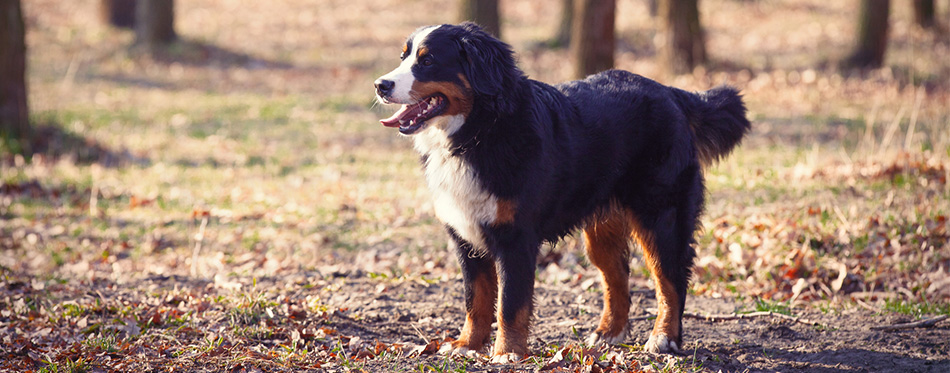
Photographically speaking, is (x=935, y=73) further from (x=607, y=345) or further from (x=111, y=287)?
(x=111, y=287)

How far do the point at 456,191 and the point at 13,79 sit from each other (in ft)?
27.2

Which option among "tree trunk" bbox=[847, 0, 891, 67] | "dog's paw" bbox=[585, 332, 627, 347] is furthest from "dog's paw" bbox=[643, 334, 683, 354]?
"tree trunk" bbox=[847, 0, 891, 67]

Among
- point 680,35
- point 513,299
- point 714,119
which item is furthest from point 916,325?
point 680,35

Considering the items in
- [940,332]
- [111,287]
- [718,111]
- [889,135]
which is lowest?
[111,287]

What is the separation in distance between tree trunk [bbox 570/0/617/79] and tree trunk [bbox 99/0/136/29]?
14716 millimetres

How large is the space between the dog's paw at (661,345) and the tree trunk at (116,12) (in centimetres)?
1987

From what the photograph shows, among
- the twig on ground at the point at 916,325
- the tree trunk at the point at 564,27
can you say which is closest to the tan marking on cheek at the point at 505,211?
the twig on ground at the point at 916,325

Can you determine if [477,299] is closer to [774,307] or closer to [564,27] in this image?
[774,307]

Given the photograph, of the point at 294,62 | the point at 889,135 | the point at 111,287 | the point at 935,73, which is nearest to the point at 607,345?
the point at 111,287

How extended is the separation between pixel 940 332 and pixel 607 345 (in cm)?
202

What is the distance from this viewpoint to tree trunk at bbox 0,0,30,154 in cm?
984

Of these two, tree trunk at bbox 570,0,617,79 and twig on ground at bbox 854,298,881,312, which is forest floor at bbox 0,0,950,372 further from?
tree trunk at bbox 570,0,617,79

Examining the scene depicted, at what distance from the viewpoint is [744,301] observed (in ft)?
18.7

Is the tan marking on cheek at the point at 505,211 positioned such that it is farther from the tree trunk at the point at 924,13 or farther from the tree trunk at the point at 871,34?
the tree trunk at the point at 924,13
